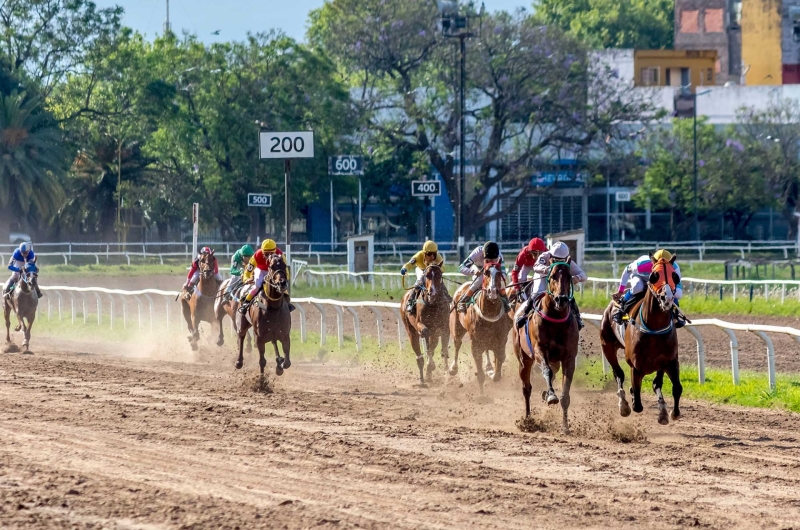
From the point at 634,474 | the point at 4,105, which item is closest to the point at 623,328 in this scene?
the point at 634,474

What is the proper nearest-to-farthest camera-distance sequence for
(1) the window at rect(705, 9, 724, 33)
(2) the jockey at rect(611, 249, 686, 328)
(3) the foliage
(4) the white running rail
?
(2) the jockey at rect(611, 249, 686, 328)
(4) the white running rail
(3) the foliage
(1) the window at rect(705, 9, 724, 33)

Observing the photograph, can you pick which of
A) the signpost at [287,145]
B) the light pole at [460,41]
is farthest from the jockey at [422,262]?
the light pole at [460,41]

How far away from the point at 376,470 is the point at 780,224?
53.9 meters

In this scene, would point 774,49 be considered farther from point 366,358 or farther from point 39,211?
point 366,358

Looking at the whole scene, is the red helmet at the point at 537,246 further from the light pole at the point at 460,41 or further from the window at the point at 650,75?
the window at the point at 650,75

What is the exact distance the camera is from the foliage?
46844 millimetres

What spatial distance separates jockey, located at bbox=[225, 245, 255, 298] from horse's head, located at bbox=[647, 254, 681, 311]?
322 inches

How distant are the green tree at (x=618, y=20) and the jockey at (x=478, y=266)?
8065 centimetres

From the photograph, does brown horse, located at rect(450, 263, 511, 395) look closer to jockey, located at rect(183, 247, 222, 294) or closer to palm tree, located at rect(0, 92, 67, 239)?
jockey, located at rect(183, 247, 222, 294)

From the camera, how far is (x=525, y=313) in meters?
11.7

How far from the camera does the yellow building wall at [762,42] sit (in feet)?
244

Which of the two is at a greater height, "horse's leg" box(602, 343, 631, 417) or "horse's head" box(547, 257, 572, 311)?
"horse's head" box(547, 257, 572, 311)

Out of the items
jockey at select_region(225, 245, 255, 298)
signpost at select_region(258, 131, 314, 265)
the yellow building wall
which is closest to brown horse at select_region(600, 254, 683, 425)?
jockey at select_region(225, 245, 255, 298)

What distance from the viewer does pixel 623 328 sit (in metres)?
11.6
